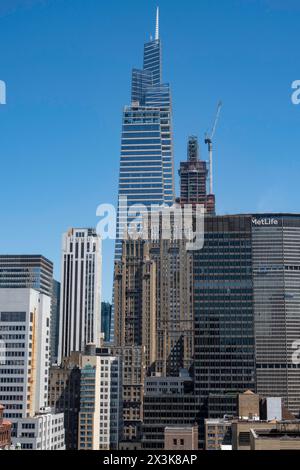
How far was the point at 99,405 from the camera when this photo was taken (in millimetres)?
21078

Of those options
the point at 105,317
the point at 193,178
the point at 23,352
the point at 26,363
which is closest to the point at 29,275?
the point at 105,317

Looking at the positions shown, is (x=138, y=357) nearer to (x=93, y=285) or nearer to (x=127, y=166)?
(x=93, y=285)

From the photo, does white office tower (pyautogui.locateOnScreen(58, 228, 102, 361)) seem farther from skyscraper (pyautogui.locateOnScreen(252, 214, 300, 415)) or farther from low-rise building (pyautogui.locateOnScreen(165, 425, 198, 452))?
low-rise building (pyautogui.locateOnScreen(165, 425, 198, 452))

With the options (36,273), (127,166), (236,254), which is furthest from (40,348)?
(127,166)

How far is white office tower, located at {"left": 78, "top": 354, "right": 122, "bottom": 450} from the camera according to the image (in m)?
20.2

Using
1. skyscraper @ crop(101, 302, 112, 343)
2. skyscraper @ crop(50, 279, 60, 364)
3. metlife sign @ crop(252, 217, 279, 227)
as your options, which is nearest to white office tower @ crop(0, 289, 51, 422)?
skyscraper @ crop(50, 279, 60, 364)

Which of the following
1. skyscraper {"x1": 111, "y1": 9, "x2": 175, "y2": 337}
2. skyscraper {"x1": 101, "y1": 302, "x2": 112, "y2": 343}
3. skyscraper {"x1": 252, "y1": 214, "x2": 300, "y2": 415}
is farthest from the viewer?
skyscraper {"x1": 111, "y1": 9, "x2": 175, "y2": 337}

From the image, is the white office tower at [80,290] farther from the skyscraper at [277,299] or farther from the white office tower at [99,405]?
the white office tower at [99,405]

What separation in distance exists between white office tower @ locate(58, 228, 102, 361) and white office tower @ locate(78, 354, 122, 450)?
14756 mm

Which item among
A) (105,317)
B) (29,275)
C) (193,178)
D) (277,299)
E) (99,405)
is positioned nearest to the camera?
(99,405)

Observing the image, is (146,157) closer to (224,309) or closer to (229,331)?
(224,309)

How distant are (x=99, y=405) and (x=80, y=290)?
57.1 ft

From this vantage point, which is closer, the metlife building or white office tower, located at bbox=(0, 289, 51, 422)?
white office tower, located at bbox=(0, 289, 51, 422)
